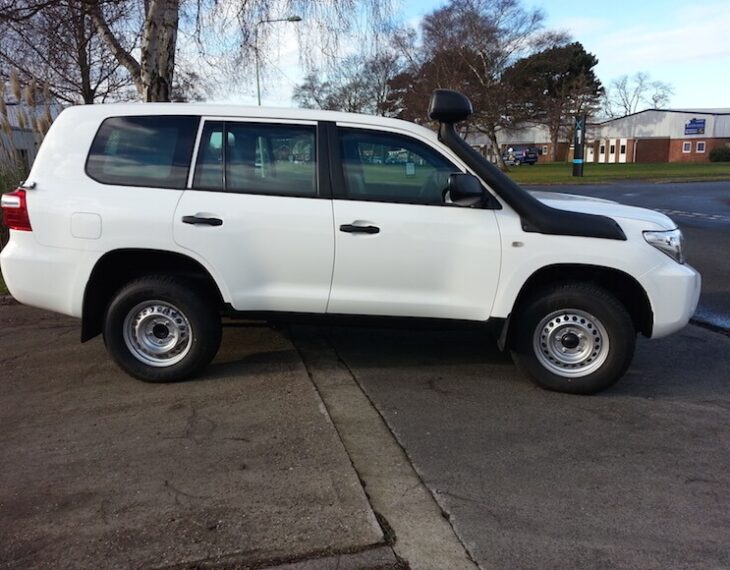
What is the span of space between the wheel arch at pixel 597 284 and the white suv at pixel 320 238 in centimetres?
2

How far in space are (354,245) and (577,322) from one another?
1692 mm

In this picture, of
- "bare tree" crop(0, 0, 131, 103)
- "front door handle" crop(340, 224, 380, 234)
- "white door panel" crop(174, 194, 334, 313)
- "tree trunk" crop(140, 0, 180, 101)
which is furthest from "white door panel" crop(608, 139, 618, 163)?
"white door panel" crop(174, 194, 334, 313)

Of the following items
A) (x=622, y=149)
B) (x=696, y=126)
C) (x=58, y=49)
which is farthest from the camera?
(x=622, y=149)

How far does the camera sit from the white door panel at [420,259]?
452 cm

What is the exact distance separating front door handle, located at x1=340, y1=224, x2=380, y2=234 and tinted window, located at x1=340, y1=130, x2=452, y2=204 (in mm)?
215

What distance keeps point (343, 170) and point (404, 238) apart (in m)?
0.66

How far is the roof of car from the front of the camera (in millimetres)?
4711

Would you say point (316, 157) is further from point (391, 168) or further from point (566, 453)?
point (566, 453)

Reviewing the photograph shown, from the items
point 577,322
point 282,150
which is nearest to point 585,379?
point 577,322

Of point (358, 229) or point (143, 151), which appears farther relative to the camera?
point (143, 151)

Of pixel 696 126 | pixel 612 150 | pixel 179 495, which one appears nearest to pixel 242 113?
pixel 179 495

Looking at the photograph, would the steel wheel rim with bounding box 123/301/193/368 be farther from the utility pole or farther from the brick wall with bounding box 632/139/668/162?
the brick wall with bounding box 632/139/668/162

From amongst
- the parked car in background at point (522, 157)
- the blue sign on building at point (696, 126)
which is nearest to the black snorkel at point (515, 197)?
the parked car in background at point (522, 157)

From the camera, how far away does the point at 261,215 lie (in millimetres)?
4547
